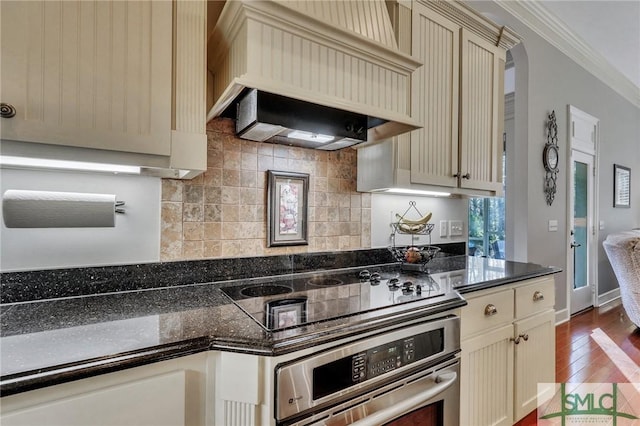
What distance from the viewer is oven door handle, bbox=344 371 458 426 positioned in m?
1.08

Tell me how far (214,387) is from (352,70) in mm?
1198

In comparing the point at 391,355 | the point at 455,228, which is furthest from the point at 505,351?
the point at 455,228

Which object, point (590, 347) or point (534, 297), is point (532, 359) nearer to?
point (534, 297)

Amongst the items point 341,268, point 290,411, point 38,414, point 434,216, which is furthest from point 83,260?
point 434,216

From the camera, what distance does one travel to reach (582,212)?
160 inches

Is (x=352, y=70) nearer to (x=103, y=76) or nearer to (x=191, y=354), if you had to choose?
(x=103, y=76)

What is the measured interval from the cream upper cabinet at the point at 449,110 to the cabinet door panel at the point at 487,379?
811 mm

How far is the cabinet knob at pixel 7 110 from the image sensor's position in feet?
2.78

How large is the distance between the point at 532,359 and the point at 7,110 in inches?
93.7

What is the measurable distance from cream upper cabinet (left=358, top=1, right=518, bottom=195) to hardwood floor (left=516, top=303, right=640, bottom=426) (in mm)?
1446

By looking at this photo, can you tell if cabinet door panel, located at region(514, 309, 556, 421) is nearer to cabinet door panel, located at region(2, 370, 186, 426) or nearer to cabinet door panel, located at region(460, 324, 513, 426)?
cabinet door panel, located at region(460, 324, 513, 426)

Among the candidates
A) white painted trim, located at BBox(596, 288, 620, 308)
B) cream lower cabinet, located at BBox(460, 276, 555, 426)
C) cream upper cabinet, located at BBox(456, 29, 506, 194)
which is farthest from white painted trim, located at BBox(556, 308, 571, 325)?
cream upper cabinet, located at BBox(456, 29, 506, 194)

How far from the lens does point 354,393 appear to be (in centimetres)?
105

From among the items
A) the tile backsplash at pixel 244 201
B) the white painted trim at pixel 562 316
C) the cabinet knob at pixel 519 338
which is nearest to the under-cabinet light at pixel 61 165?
the tile backsplash at pixel 244 201
